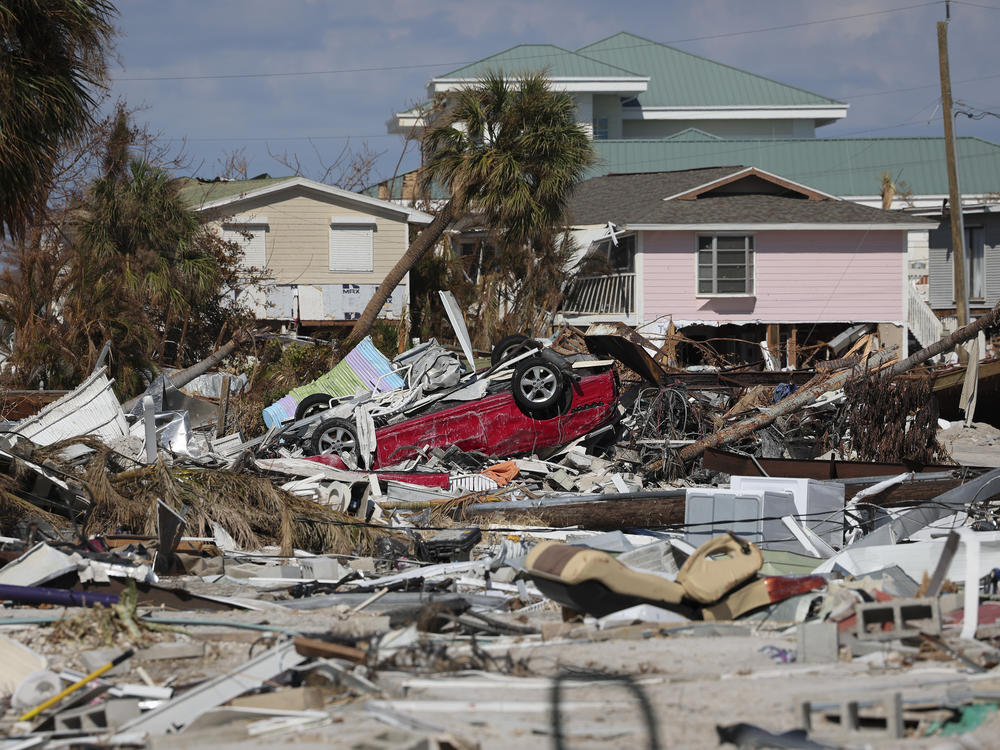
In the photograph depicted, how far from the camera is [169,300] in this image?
23.2m

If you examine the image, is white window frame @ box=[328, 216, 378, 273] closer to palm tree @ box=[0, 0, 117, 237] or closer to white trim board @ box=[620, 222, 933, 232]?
white trim board @ box=[620, 222, 933, 232]

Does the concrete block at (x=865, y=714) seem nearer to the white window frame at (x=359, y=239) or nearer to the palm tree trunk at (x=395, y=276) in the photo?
the palm tree trunk at (x=395, y=276)

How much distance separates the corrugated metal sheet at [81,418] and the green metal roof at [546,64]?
32475 mm

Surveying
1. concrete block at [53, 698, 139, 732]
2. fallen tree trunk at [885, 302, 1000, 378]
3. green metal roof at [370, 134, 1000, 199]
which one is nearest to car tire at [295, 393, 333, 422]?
fallen tree trunk at [885, 302, 1000, 378]

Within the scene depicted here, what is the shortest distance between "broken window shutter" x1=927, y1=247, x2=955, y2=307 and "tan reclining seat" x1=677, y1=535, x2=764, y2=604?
28.8 meters

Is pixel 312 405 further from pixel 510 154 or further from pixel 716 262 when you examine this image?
pixel 716 262

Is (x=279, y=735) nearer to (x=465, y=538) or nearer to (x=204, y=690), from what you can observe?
(x=204, y=690)

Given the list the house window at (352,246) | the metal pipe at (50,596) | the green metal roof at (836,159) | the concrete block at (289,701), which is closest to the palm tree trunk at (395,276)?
the house window at (352,246)

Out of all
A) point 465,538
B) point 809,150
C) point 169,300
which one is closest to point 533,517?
point 465,538

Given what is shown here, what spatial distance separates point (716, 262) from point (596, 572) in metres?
23.1

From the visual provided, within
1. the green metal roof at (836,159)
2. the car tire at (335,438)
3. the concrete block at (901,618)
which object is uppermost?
the green metal roof at (836,159)

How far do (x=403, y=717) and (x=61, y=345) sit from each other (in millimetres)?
14608

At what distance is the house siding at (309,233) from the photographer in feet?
91.6

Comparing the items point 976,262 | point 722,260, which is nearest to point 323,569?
point 722,260
